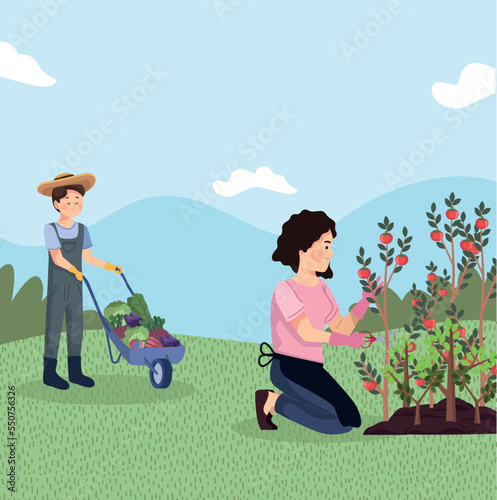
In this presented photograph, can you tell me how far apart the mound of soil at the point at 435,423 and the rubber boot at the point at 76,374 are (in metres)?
2.91

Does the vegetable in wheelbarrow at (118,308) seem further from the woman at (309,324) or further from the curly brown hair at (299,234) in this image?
the curly brown hair at (299,234)

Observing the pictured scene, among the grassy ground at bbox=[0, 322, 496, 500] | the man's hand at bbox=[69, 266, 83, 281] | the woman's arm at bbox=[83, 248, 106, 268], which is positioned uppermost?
the woman's arm at bbox=[83, 248, 106, 268]

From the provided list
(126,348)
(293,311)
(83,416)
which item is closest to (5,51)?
(126,348)

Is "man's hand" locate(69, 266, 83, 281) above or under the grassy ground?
above

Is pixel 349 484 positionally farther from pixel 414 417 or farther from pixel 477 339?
pixel 477 339

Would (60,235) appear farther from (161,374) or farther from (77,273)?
(161,374)

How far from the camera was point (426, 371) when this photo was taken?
621 centimetres

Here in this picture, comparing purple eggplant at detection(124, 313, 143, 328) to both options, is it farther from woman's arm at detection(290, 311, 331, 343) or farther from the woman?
woman's arm at detection(290, 311, 331, 343)

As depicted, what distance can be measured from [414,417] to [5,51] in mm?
5405

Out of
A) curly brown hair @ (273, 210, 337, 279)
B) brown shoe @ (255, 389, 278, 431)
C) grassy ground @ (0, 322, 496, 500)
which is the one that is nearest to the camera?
grassy ground @ (0, 322, 496, 500)

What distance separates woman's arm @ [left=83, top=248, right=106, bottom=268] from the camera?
25.2ft

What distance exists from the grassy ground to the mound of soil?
0.26 ft

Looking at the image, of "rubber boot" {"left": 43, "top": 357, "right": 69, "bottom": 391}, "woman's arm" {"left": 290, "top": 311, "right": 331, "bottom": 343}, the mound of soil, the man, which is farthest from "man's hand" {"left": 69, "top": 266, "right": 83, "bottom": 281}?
the mound of soil

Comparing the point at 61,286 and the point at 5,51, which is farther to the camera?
the point at 5,51
